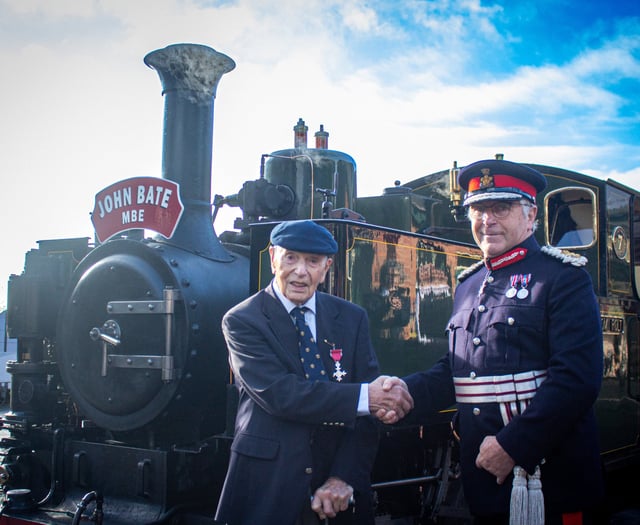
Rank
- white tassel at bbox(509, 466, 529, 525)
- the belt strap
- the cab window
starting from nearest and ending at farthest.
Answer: white tassel at bbox(509, 466, 529, 525) < the belt strap < the cab window

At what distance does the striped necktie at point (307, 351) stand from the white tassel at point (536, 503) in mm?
757

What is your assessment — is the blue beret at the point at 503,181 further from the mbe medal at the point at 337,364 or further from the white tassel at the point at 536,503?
the white tassel at the point at 536,503

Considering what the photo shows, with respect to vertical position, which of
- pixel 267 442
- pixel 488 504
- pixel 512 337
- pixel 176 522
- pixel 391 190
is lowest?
pixel 176 522

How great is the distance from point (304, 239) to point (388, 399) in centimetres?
63

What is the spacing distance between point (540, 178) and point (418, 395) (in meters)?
0.90

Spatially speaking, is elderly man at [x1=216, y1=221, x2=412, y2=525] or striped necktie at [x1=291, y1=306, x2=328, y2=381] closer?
elderly man at [x1=216, y1=221, x2=412, y2=525]

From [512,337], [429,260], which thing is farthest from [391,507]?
[512,337]

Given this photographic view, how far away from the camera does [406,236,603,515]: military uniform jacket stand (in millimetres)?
1992

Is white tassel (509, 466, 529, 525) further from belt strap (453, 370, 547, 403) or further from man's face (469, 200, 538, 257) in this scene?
man's face (469, 200, 538, 257)

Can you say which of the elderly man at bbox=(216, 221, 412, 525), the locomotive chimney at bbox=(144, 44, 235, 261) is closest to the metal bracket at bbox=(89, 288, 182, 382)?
the locomotive chimney at bbox=(144, 44, 235, 261)

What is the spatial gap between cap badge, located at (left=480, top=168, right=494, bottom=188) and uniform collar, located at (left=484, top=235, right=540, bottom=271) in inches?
9.0

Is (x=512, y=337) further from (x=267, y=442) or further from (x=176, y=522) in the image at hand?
(x=176, y=522)

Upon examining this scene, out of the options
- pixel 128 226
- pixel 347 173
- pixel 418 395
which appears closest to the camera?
pixel 418 395

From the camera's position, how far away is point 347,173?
15.5 feet
